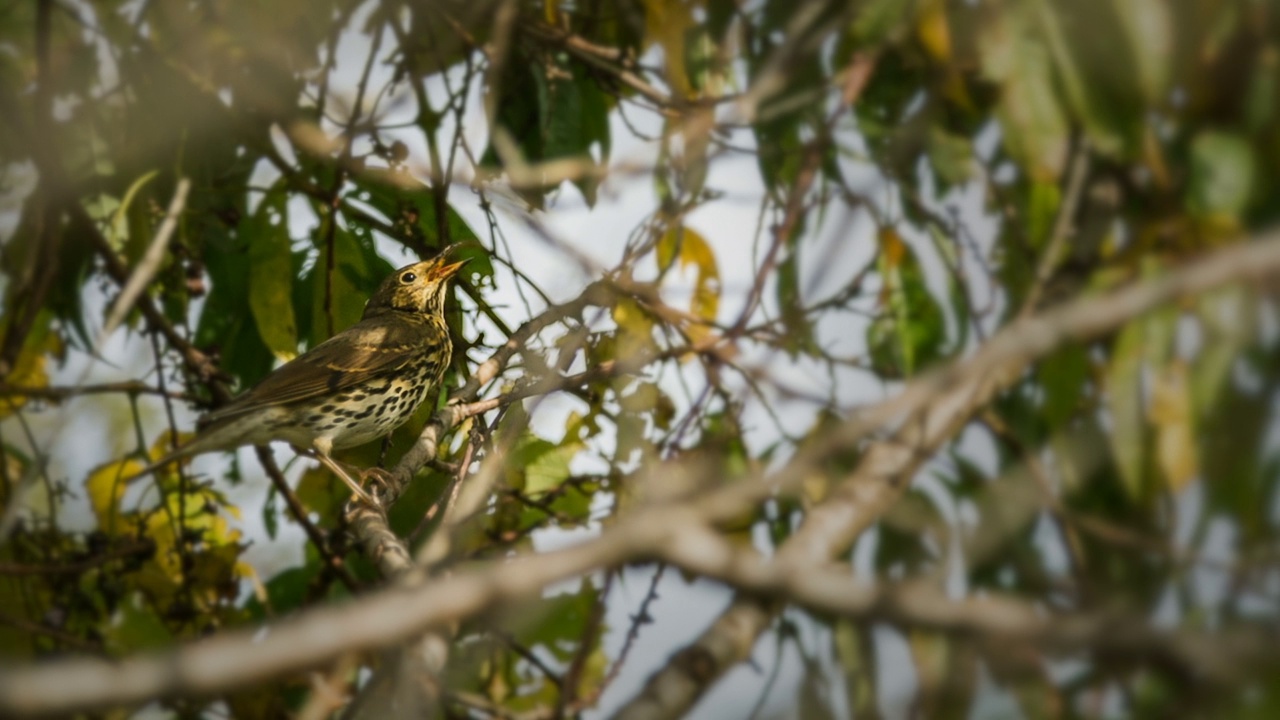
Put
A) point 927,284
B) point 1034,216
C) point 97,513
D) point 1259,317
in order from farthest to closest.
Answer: point 97,513
point 927,284
point 1034,216
point 1259,317

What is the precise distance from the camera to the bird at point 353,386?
4758 mm

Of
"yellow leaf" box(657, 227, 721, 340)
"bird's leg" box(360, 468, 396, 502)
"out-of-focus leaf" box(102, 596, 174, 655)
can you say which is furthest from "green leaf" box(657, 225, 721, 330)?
"out-of-focus leaf" box(102, 596, 174, 655)

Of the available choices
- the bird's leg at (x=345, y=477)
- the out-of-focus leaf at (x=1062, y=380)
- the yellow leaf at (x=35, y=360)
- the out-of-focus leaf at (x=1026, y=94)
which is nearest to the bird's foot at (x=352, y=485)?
the bird's leg at (x=345, y=477)

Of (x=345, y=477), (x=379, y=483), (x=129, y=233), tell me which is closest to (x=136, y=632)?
(x=345, y=477)

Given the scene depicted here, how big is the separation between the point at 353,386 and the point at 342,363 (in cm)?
12

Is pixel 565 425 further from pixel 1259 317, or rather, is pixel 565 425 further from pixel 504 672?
pixel 1259 317

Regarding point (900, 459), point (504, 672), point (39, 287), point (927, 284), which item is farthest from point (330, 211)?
point (900, 459)

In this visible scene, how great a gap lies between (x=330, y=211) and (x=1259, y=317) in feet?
10.8

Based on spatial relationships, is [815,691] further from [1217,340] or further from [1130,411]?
[1217,340]

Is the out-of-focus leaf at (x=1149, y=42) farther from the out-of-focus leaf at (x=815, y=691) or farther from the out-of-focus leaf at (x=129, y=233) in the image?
the out-of-focus leaf at (x=129, y=233)

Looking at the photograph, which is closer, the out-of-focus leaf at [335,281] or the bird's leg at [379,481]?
the bird's leg at [379,481]

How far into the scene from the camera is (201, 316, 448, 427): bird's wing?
4.85 meters

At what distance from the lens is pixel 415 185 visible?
4664 mm

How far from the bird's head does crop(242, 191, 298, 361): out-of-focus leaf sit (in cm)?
81
